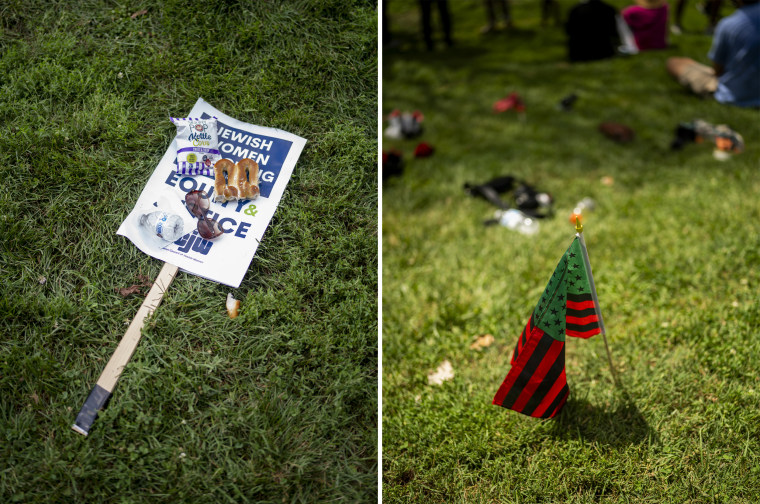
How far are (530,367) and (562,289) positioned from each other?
32cm

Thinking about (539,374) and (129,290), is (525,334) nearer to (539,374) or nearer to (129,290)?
(539,374)

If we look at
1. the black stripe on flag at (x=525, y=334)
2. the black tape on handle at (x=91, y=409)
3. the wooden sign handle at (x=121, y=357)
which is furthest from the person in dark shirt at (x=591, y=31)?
the black tape on handle at (x=91, y=409)

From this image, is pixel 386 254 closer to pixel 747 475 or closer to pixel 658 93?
pixel 747 475

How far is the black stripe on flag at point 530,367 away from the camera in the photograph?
1.81 m

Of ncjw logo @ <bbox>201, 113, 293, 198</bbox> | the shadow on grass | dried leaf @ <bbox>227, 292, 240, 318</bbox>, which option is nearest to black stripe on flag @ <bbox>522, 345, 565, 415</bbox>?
the shadow on grass

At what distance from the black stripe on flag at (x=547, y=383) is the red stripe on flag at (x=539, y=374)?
1cm

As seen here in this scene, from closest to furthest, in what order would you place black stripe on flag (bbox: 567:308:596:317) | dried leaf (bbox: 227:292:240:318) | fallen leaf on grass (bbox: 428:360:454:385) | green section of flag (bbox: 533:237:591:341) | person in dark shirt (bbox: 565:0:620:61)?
green section of flag (bbox: 533:237:591:341) < black stripe on flag (bbox: 567:308:596:317) < dried leaf (bbox: 227:292:240:318) < fallen leaf on grass (bbox: 428:360:454:385) < person in dark shirt (bbox: 565:0:620:61)

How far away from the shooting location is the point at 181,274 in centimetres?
224

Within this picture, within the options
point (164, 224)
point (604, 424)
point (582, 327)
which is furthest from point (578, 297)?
point (164, 224)

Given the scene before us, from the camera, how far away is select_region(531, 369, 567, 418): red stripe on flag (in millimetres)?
1883

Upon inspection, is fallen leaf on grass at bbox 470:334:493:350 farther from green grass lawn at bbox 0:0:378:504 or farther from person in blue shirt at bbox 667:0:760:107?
person in blue shirt at bbox 667:0:760:107

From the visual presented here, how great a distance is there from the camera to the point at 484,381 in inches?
90.0

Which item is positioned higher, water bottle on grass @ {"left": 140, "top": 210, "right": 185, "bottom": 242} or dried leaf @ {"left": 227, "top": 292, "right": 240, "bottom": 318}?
water bottle on grass @ {"left": 140, "top": 210, "right": 185, "bottom": 242}

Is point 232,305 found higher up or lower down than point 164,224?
lower down
